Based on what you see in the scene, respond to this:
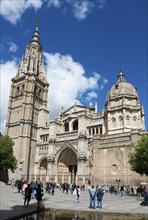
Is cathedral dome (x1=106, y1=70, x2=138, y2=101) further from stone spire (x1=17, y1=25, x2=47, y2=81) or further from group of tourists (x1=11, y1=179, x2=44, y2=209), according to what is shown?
group of tourists (x1=11, y1=179, x2=44, y2=209)

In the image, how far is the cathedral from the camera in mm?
38188

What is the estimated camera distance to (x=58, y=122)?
5141 centimetres

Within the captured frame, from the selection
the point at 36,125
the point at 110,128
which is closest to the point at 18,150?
the point at 36,125

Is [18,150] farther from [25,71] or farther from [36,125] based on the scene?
[25,71]

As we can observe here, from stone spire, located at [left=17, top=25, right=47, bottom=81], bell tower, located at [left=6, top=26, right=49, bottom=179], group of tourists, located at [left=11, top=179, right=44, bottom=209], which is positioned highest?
stone spire, located at [left=17, top=25, right=47, bottom=81]

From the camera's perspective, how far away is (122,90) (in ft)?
157

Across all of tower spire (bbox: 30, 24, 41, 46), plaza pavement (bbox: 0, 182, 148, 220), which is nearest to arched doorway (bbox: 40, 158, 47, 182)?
plaza pavement (bbox: 0, 182, 148, 220)

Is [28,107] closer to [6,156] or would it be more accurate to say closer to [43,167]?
[43,167]

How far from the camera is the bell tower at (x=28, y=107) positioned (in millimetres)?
50219

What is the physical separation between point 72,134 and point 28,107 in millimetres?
14309

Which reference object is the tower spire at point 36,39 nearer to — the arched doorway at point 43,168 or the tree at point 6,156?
the tree at point 6,156

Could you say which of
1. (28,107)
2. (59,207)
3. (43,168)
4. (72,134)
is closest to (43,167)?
(43,168)

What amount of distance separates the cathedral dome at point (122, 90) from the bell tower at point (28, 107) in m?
17.8

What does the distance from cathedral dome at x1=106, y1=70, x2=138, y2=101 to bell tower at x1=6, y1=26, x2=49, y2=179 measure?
58.5 feet
